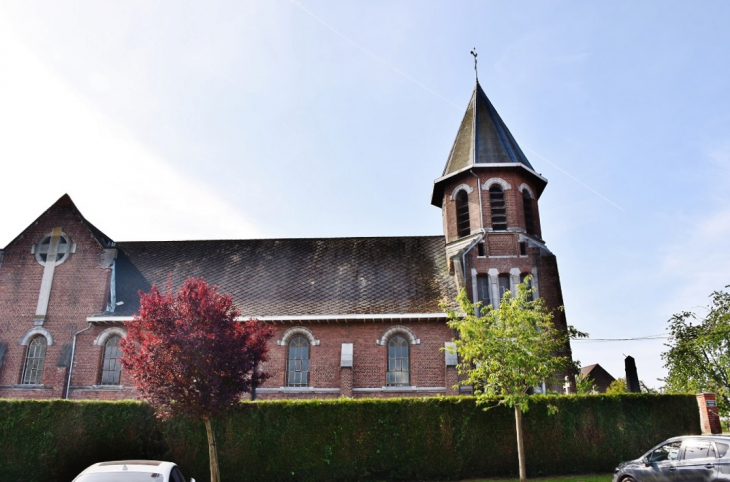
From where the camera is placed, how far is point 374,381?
19.3 m

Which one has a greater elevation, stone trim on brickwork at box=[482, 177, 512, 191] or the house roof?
stone trim on brickwork at box=[482, 177, 512, 191]

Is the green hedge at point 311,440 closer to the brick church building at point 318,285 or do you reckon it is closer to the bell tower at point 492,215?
the brick church building at point 318,285

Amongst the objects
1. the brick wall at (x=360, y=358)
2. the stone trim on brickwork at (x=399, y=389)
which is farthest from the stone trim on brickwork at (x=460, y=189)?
the stone trim on brickwork at (x=399, y=389)

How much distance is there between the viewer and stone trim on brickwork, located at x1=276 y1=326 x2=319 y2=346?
787 inches

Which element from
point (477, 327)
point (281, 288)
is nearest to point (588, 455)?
point (477, 327)

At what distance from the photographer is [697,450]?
1067 cm

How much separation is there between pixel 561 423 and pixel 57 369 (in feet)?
59.5

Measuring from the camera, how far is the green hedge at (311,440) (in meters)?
14.0

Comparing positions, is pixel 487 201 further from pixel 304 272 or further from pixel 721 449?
pixel 721 449

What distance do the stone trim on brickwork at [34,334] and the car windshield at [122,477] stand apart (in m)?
15.6

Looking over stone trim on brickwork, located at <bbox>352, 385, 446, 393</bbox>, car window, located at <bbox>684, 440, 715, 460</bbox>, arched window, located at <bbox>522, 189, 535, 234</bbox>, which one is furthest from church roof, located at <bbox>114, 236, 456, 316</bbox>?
car window, located at <bbox>684, 440, 715, 460</bbox>

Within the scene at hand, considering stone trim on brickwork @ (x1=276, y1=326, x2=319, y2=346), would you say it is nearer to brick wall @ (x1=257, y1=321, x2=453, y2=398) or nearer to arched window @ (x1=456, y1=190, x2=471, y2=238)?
brick wall @ (x1=257, y1=321, x2=453, y2=398)

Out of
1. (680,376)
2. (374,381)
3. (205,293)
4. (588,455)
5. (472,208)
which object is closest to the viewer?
(205,293)

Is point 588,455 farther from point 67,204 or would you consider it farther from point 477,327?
point 67,204
